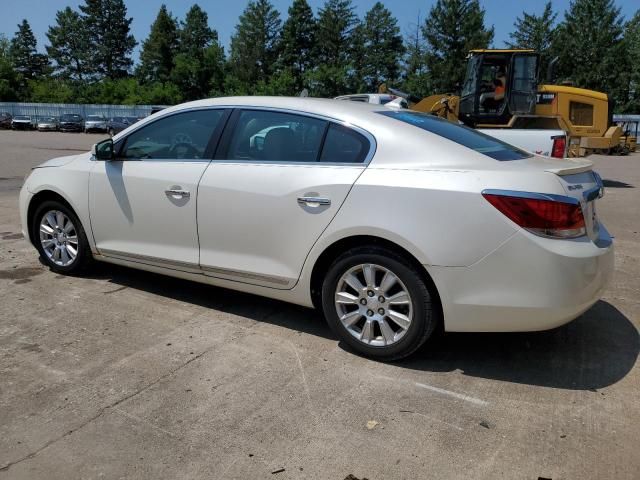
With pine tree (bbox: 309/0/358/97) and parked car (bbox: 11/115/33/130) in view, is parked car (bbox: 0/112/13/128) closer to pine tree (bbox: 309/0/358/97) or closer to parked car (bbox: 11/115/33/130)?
parked car (bbox: 11/115/33/130)

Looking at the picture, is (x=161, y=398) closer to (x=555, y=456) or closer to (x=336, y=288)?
(x=336, y=288)

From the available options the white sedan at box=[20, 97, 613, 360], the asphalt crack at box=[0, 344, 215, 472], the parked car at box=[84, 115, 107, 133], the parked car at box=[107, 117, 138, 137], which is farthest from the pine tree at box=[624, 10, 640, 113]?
the asphalt crack at box=[0, 344, 215, 472]

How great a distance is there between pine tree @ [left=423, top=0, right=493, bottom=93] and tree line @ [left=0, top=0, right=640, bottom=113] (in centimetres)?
11

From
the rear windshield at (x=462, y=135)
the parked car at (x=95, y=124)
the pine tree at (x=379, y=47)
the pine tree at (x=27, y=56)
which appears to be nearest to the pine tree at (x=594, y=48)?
the pine tree at (x=379, y=47)

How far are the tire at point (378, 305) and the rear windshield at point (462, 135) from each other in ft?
3.03

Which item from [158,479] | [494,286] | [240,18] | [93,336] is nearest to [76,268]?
[93,336]

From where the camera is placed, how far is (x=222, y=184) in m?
4.10

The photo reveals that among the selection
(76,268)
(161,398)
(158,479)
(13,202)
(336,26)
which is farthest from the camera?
(336,26)

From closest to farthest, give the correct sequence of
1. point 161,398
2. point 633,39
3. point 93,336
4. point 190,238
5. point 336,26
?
point 161,398 < point 93,336 < point 190,238 < point 633,39 < point 336,26

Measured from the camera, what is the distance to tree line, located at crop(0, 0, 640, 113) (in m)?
56.1

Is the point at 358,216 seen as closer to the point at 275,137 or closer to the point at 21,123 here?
the point at 275,137

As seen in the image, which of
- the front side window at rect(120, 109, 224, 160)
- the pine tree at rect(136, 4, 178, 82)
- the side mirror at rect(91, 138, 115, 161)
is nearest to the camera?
the front side window at rect(120, 109, 224, 160)

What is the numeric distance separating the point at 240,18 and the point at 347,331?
77.8 meters

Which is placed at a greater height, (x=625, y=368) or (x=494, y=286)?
(x=494, y=286)
